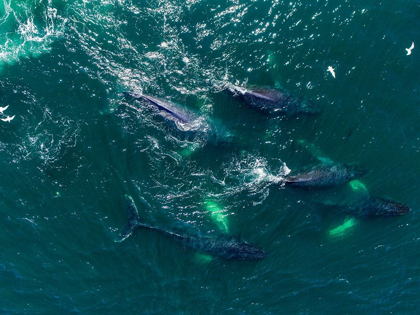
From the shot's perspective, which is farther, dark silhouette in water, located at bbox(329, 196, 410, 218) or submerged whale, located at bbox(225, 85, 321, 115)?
submerged whale, located at bbox(225, 85, 321, 115)

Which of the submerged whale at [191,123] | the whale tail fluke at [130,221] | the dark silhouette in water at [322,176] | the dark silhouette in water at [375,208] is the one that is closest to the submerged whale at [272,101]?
the submerged whale at [191,123]

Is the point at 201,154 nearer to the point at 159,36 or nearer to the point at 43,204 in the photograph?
the point at 159,36

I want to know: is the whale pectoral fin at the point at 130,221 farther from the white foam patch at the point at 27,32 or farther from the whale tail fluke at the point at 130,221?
the white foam patch at the point at 27,32

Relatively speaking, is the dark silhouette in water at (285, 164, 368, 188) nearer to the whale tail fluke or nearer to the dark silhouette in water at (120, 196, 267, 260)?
the dark silhouette in water at (120, 196, 267, 260)

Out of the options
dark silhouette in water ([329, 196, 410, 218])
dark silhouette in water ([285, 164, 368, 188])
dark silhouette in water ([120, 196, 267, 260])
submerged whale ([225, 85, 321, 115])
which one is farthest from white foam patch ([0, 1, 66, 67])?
dark silhouette in water ([329, 196, 410, 218])

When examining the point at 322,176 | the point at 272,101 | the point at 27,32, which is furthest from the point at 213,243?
the point at 27,32

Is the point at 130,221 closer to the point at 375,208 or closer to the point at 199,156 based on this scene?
the point at 199,156
